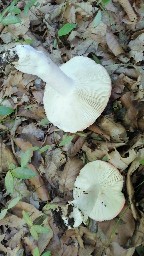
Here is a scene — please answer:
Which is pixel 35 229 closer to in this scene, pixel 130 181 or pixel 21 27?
pixel 130 181

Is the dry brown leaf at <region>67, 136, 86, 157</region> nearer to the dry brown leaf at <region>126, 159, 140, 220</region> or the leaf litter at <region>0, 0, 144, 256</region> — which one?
the leaf litter at <region>0, 0, 144, 256</region>

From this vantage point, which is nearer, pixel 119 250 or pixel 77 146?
pixel 119 250

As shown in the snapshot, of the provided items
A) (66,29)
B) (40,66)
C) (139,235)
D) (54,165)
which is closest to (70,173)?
(54,165)

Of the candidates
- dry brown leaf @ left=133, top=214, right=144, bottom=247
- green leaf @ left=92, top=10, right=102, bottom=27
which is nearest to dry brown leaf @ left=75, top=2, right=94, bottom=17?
green leaf @ left=92, top=10, right=102, bottom=27

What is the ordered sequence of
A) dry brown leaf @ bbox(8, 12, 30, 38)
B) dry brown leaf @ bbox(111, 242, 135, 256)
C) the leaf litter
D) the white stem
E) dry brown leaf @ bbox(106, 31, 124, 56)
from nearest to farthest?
1. the white stem
2. dry brown leaf @ bbox(111, 242, 135, 256)
3. the leaf litter
4. dry brown leaf @ bbox(106, 31, 124, 56)
5. dry brown leaf @ bbox(8, 12, 30, 38)

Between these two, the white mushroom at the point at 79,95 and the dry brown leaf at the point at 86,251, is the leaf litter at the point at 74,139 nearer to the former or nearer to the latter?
the dry brown leaf at the point at 86,251

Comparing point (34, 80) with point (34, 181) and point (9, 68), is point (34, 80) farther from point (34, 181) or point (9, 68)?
point (34, 181)

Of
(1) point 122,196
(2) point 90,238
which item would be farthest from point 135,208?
(2) point 90,238

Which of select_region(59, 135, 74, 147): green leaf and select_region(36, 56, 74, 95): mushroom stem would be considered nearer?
select_region(36, 56, 74, 95): mushroom stem
